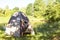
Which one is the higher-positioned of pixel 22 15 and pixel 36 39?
pixel 22 15

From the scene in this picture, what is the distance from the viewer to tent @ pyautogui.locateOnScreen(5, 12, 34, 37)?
968cm

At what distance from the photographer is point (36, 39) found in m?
9.34

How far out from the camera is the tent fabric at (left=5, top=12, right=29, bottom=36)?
9672 millimetres

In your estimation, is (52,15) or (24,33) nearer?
(24,33)

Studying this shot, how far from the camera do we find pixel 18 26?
31.8 ft

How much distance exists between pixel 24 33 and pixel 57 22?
4.56m

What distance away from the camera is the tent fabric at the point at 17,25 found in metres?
9.67

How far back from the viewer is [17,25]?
970 cm

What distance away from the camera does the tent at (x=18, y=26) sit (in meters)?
9.68

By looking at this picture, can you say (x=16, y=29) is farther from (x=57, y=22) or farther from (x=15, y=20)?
(x=57, y=22)

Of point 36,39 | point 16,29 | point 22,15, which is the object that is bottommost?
point 36,39

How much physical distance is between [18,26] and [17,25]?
3.3 inches

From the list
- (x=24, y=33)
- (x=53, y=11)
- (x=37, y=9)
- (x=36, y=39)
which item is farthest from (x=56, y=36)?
(x=37, y=9)

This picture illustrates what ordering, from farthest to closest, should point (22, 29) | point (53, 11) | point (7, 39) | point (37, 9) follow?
point (37, 9), point (53, 11), point (22, 29), point (7, 39)
